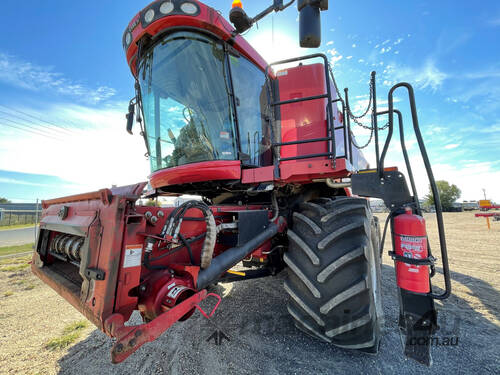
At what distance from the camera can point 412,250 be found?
1.67 metres

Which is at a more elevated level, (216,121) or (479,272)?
(216,121)

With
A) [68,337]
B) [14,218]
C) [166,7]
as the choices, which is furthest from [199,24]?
[14,218]

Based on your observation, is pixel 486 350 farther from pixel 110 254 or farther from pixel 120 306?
pixel 110 254

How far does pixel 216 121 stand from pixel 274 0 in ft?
4.03

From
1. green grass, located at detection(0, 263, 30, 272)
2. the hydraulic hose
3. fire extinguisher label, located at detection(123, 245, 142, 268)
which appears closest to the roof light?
the hydraulic hose

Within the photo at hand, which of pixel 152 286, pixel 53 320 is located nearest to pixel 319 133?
pixel 152 286

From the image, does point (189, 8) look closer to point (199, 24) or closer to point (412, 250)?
point (199, 24)

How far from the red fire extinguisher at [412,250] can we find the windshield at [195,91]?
5.43 ft

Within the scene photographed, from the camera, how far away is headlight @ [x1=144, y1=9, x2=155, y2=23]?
8.14 ft

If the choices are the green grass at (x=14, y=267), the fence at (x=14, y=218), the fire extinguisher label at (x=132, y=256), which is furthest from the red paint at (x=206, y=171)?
the fence at (x=14, y=218)

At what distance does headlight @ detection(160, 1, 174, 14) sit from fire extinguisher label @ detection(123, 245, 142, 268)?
2355mm

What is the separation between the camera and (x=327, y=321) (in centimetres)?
191

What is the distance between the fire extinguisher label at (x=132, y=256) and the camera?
1.41 m

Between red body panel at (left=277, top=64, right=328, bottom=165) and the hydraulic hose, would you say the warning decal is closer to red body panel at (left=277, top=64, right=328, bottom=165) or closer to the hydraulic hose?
the hydraulic hose
